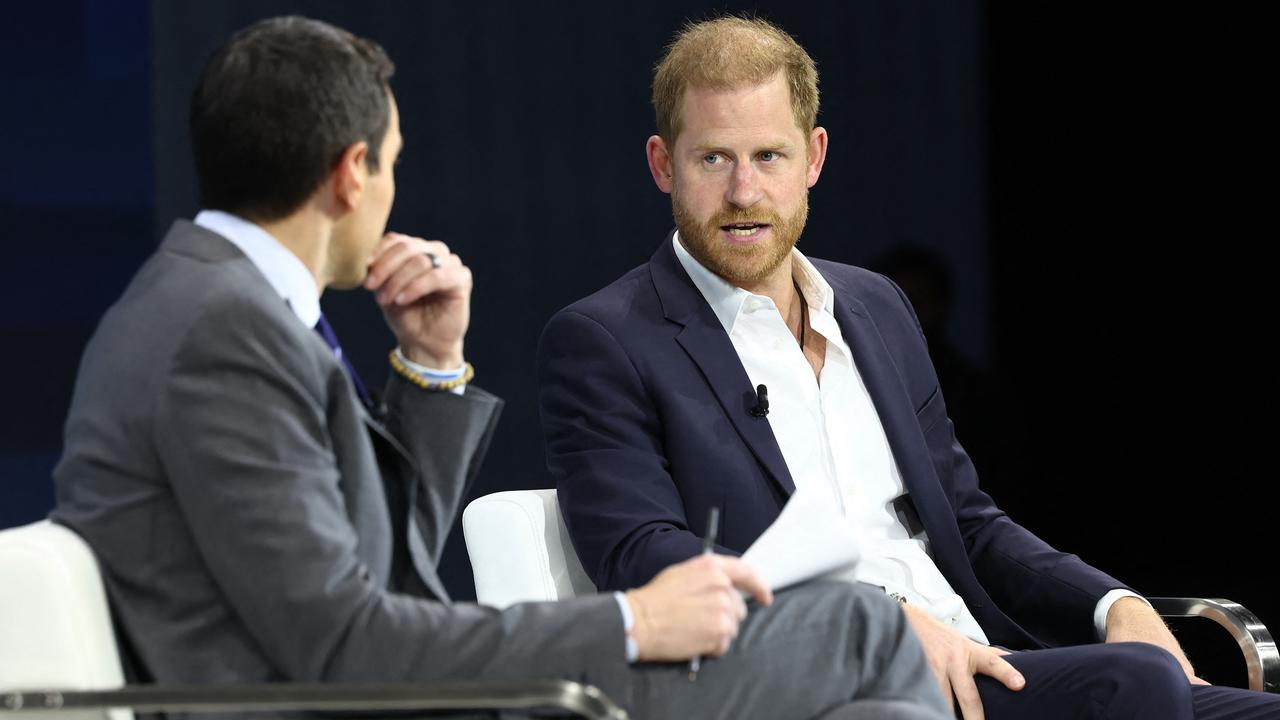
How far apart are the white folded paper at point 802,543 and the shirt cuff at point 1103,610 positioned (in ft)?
3.16

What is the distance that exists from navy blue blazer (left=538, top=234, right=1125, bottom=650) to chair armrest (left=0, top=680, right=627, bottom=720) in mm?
802

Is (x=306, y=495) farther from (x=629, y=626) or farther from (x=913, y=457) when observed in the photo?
(x=913, y=457)

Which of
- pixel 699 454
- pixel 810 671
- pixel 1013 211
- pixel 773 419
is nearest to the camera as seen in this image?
pixel 810 671

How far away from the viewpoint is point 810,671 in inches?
73.8

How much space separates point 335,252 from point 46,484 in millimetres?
2711

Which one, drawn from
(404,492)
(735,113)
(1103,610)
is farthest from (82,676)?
(1103,610)

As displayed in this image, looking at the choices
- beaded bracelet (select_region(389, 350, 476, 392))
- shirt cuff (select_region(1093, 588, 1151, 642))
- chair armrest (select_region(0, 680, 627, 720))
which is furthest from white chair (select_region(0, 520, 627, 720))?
shirt cuff (select_region(1093, 588, 1151, 642))

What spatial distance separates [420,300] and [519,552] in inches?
29.8

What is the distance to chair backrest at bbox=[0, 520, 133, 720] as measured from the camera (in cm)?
173

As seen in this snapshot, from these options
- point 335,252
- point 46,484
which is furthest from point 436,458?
point 46,484

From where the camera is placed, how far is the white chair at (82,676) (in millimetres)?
1629

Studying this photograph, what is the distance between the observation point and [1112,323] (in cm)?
567

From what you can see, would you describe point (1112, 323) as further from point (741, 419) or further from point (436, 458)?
point (436, 458)

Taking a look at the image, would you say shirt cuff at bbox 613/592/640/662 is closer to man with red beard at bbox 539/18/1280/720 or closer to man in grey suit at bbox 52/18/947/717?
man in grey suit at bbox 52/18/947/717
